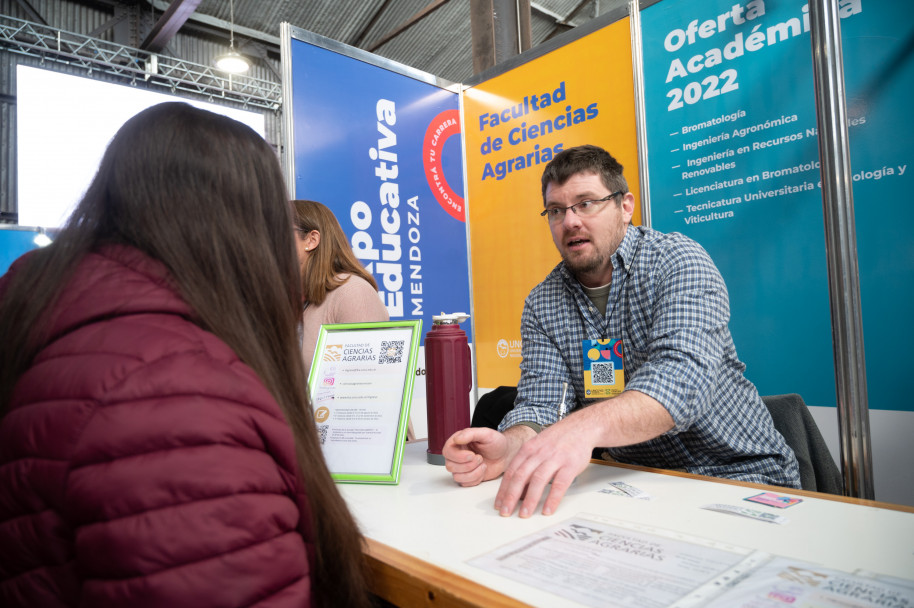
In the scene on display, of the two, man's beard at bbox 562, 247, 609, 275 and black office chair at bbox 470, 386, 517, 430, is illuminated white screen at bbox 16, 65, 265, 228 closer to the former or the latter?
black office chair at bbox 470, 386, 517, 430

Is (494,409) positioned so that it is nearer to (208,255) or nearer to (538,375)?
(538,375)

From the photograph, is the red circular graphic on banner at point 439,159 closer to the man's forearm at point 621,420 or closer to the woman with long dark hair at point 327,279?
the woman with long dark hair at point 327,279

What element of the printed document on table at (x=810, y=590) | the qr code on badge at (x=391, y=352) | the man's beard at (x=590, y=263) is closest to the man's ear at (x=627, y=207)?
the man's beard at (x=590, y=263)

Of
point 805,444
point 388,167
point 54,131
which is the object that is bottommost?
point 805,444

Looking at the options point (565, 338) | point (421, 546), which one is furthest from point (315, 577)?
point (565, 338)

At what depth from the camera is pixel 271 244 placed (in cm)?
74

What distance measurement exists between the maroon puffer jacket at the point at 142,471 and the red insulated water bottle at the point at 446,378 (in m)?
0.66

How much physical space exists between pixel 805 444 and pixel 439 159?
7.93ft

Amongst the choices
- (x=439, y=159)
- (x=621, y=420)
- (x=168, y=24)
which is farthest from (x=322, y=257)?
(x=168, y=24)

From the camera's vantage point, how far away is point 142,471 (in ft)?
1.57

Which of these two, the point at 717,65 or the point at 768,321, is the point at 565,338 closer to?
the point at 768,321

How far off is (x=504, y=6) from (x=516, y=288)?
2.18 m

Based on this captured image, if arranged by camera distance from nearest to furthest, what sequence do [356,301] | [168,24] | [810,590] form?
1. [810,590]
2. [356,301]
3. [168,24]

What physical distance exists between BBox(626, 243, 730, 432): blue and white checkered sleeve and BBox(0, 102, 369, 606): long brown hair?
0.72m
